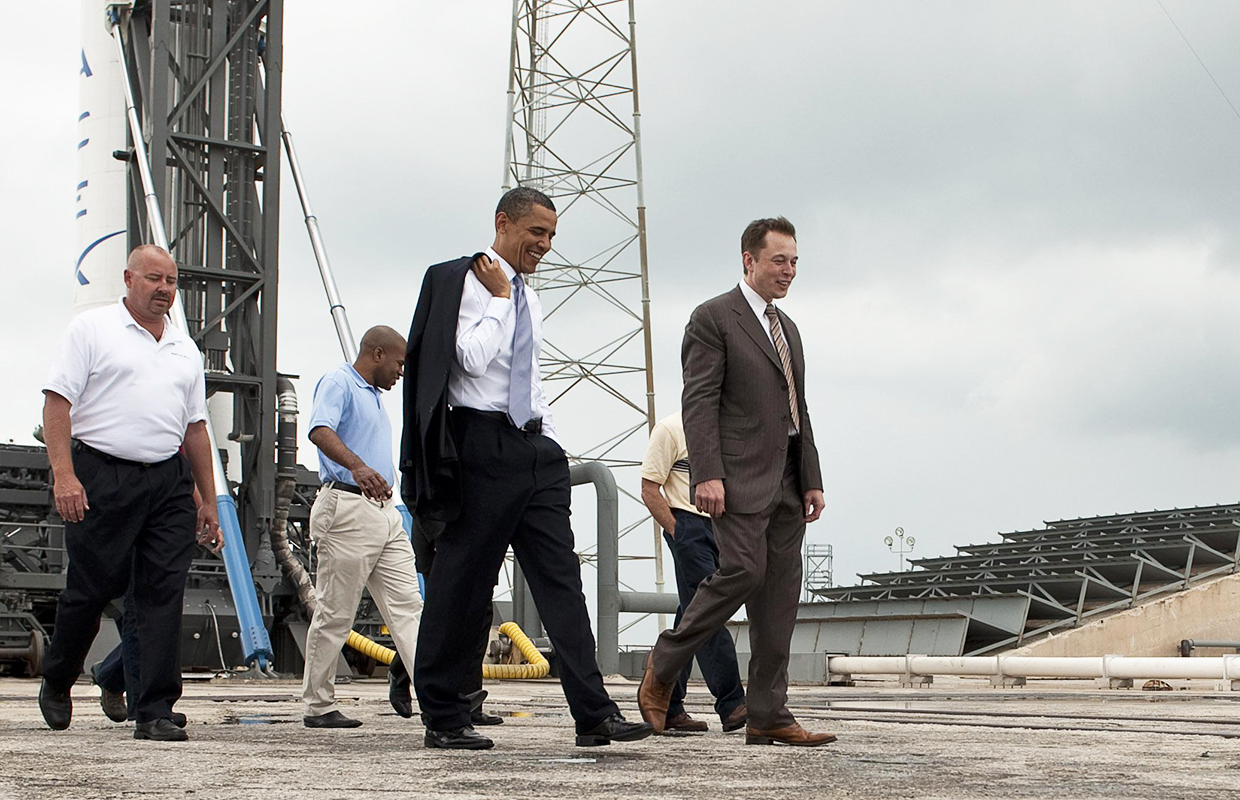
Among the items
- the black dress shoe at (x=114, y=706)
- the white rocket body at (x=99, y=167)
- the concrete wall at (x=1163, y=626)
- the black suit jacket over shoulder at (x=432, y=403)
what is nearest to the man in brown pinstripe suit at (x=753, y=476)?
the black suit jacket over shoulder at (x=432, y=403)

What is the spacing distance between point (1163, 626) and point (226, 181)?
16237 mm

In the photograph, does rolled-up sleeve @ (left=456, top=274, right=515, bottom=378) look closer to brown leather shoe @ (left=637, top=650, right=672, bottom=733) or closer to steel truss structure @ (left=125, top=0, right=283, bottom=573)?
brown leather shoe @ (left=637, top=650, right=672, bottom=733)

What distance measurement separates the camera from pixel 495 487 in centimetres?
469

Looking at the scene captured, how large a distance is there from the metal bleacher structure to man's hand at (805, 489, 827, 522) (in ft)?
32.8

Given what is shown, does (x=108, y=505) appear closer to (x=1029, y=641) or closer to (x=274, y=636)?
(x=274, y=636)

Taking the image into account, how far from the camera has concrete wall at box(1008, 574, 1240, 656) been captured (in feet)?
76.0

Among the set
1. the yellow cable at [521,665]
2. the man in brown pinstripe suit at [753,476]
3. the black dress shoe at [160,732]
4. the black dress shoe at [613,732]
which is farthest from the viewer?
the yellow cable at [521,665]

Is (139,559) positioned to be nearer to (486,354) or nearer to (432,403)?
(432,403)

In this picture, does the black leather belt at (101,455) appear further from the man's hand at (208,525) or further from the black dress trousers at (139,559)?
the man's hand at (208,525)

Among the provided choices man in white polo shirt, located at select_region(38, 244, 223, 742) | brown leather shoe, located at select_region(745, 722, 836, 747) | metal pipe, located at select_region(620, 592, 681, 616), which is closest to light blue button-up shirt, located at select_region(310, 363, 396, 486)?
man in white polo shirt, located at select_region(38, 244, 223, 742)

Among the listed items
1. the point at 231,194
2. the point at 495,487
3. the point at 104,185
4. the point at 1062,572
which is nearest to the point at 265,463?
the point at 231,194

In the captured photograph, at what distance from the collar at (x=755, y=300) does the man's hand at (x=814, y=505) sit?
2.16ft

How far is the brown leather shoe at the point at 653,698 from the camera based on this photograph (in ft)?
17.3

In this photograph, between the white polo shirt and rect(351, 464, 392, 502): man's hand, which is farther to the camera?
rect(351, 464, 392, 502): man's hand
